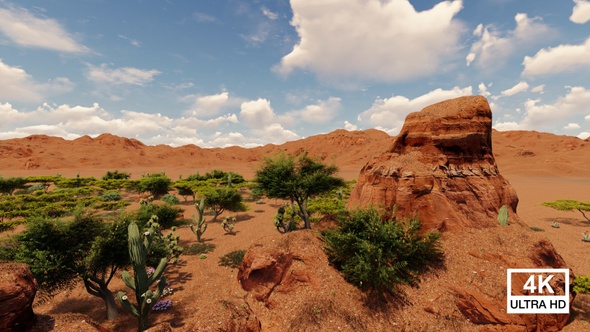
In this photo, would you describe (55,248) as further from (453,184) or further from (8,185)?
(8,185)

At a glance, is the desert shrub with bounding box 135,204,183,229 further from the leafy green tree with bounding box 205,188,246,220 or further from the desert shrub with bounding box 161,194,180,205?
the desert shrub with bounding box 161,194,180,205

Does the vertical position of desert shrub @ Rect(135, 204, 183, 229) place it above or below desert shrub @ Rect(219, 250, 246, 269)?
above

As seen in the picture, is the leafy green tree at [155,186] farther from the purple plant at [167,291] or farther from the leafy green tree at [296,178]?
the purple plant at [167,291]

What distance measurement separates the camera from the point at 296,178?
19.0 m

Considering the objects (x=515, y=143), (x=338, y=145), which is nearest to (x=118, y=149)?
(x=338, y=145)

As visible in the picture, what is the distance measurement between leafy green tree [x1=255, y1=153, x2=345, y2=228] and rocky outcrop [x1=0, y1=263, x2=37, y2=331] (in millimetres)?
12964

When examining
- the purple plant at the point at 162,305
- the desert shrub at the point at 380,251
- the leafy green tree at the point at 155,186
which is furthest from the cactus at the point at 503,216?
the leafy green tree at the point at 155,186

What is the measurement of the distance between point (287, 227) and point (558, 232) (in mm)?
26200

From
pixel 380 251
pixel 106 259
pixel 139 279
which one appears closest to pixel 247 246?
pixel 106 259

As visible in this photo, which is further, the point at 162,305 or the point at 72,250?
the point at 162,305

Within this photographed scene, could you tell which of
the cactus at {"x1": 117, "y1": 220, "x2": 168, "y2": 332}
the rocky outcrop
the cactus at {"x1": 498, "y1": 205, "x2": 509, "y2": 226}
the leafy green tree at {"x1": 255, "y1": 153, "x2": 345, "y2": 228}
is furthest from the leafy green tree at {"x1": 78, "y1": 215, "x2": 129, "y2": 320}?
the cactus at {"x1": 498, "y1": 205, "x2": 509, "y2": 226}

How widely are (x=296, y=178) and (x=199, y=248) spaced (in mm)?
9603

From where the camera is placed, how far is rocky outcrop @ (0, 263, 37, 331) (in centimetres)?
738

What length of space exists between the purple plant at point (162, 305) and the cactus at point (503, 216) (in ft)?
58.7
